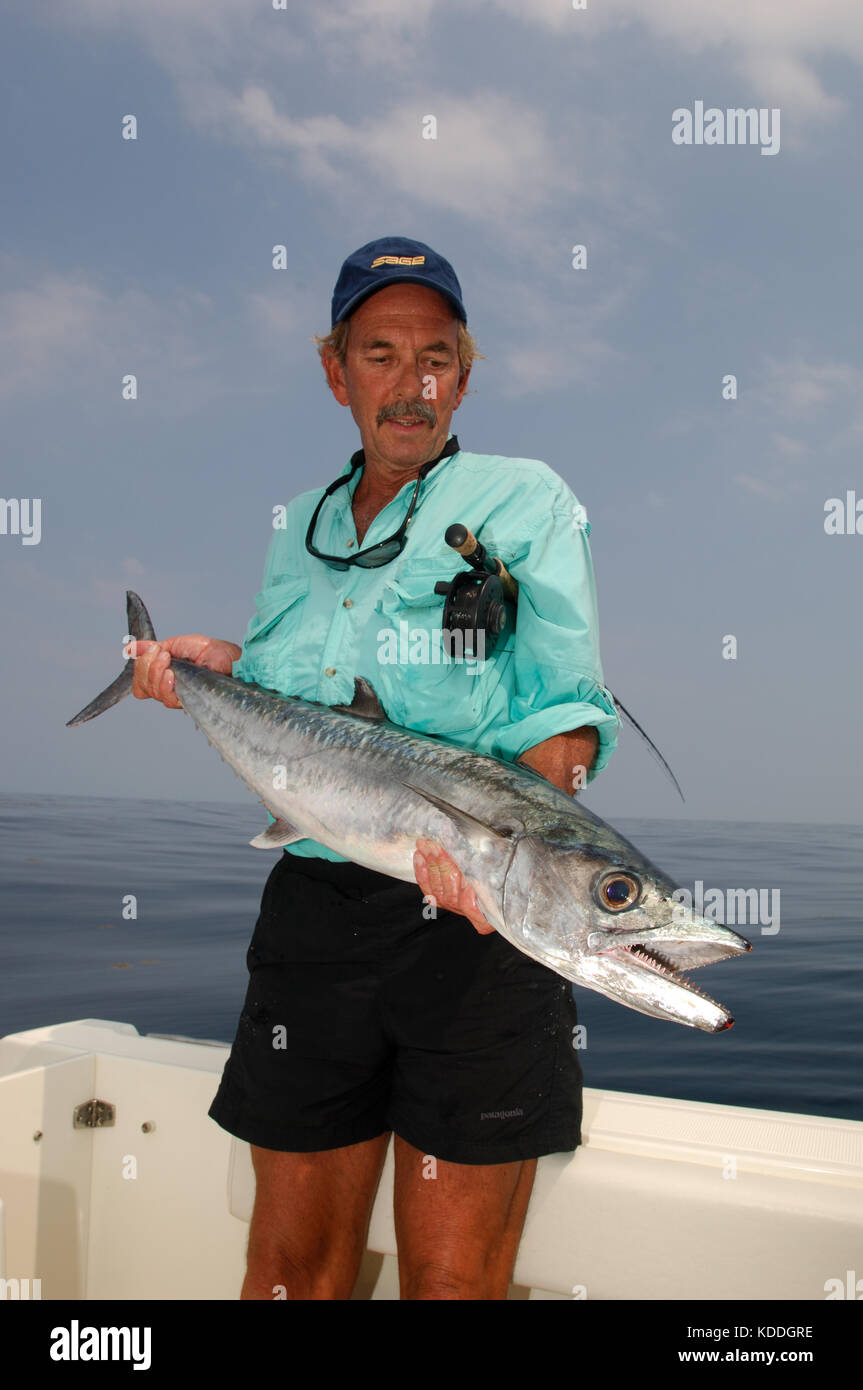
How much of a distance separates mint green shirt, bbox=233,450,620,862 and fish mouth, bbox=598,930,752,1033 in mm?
641

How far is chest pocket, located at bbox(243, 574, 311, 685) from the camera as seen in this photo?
305 centimetres

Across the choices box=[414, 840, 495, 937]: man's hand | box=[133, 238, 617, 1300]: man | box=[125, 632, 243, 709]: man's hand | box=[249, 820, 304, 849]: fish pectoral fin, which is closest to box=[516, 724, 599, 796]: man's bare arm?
box=[133, 238, 617, 1300]: man

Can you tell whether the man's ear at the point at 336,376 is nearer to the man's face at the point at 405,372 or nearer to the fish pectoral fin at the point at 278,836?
the man's face at the point at 405,372

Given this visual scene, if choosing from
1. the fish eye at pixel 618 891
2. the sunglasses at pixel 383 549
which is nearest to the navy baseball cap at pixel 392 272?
the sunglasses at pixel 383 549

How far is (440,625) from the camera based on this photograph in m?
2.61

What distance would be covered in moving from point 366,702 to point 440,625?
33 cm

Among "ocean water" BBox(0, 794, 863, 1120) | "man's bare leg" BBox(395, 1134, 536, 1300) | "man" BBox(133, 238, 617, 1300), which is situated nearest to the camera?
"man's bare leg" BBox(395, 1134, 536, 1300)

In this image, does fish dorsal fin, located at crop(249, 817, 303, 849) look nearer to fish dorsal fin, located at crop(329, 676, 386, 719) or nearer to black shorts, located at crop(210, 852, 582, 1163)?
black shorts, located at crop(210, 852, 582, 1163)

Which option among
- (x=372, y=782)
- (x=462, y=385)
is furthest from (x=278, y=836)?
(x=462, y=385)
